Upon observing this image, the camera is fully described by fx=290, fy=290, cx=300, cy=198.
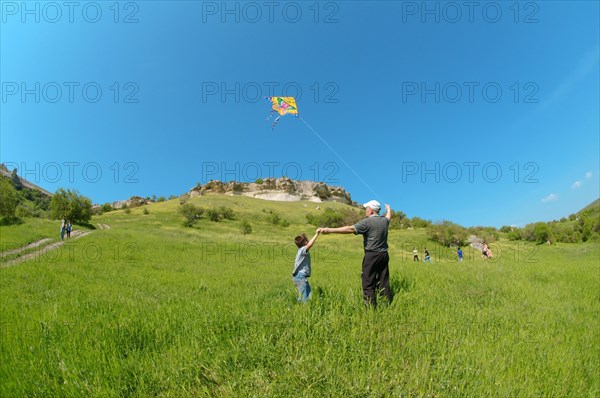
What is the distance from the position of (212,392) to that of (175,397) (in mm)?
377

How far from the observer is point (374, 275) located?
5.93 m

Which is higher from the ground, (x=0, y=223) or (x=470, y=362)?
(x=0, y=223)

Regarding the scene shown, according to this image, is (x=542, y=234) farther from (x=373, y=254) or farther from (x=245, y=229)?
(x=373, y=254)

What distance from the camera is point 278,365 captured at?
354 centimetres

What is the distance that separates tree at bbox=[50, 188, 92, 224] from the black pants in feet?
206

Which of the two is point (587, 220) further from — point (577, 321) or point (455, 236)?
point (577, 321)

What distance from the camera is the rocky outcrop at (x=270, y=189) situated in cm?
16550

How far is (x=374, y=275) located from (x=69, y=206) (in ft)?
212

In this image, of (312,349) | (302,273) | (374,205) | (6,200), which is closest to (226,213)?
(6,200)

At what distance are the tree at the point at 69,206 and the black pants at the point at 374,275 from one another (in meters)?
62.7

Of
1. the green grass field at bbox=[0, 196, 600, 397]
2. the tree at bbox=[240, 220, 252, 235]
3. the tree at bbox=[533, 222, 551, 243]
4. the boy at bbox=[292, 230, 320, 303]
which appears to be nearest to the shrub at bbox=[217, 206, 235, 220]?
the tree at bbox=[240, 220, 252, 235]

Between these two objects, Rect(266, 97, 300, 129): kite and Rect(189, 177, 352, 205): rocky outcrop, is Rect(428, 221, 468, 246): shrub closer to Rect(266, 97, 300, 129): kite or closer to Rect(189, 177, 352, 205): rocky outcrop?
Rect(266, 97, 300, 129): kite

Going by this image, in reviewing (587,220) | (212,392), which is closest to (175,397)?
(212,392)

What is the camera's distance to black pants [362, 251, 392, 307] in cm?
586
